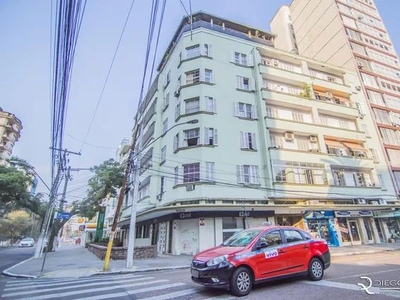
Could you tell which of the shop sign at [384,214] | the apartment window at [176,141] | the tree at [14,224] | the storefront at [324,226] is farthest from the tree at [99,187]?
the tree at [14,224]

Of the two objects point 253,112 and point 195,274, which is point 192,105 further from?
point 195,274

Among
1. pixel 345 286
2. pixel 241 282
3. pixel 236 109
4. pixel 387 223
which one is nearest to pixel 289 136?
pixel 236 109

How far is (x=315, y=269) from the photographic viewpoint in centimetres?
697

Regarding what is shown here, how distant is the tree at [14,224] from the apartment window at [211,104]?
5183cm

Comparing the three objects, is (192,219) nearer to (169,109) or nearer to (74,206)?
(169,109)

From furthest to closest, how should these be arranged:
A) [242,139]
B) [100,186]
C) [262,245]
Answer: [100,186], [242,139], [262,245]

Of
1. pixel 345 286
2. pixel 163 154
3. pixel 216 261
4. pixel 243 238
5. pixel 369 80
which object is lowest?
pixel 345 286

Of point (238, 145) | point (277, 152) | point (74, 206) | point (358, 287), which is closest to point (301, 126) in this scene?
point (277, 152)

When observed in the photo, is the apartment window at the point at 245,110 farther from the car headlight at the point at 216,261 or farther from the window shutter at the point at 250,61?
the car headlight at the point at 216,261

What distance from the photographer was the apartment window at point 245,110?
2192 cm

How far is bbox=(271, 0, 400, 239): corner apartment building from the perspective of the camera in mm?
30125

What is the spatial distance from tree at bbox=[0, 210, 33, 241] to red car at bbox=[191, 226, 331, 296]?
2318 inches

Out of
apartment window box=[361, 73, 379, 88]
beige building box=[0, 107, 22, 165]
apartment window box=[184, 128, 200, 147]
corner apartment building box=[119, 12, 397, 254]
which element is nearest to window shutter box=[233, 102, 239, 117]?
corner apartment building box=[119, 12, 397, 254]

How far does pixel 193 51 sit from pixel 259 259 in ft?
70.5
